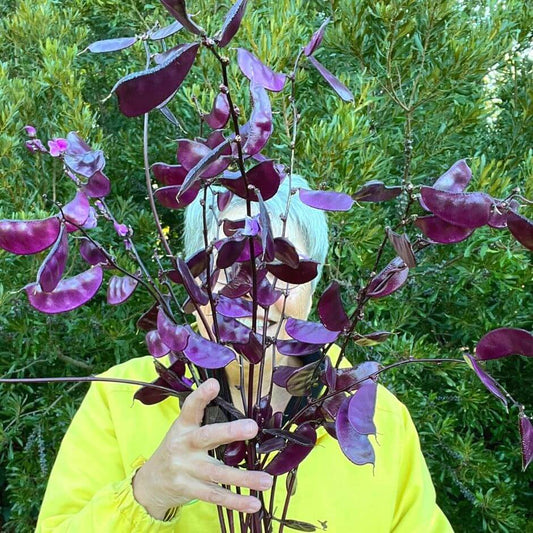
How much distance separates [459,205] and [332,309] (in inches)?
6.0

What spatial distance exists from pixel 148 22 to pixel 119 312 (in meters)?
0.78

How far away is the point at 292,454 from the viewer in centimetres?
61

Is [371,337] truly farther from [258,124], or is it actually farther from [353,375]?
[258,124]

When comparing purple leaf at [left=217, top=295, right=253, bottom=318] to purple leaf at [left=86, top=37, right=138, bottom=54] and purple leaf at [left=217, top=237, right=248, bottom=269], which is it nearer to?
purple leaf at [left=217, top=237, right=248, bottom=269]

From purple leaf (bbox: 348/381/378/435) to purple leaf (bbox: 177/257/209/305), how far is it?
160 millimetres

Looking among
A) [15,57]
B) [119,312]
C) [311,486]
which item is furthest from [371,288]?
[15,57]

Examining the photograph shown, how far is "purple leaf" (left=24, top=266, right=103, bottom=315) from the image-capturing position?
55 centimetres

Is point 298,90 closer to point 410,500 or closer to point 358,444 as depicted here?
point 410,500

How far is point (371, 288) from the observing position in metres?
0.56

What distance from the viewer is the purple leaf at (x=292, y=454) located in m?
0.61

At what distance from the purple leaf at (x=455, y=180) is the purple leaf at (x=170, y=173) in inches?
10.1

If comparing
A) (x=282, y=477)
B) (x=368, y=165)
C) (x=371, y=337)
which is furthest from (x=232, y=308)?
(x=368, y=165)

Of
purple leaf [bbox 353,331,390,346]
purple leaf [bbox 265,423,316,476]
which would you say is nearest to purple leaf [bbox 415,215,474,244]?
purple leaf [bbox 353,331,390,346]

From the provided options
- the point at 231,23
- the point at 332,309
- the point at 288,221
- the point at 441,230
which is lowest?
the point at 288,221
